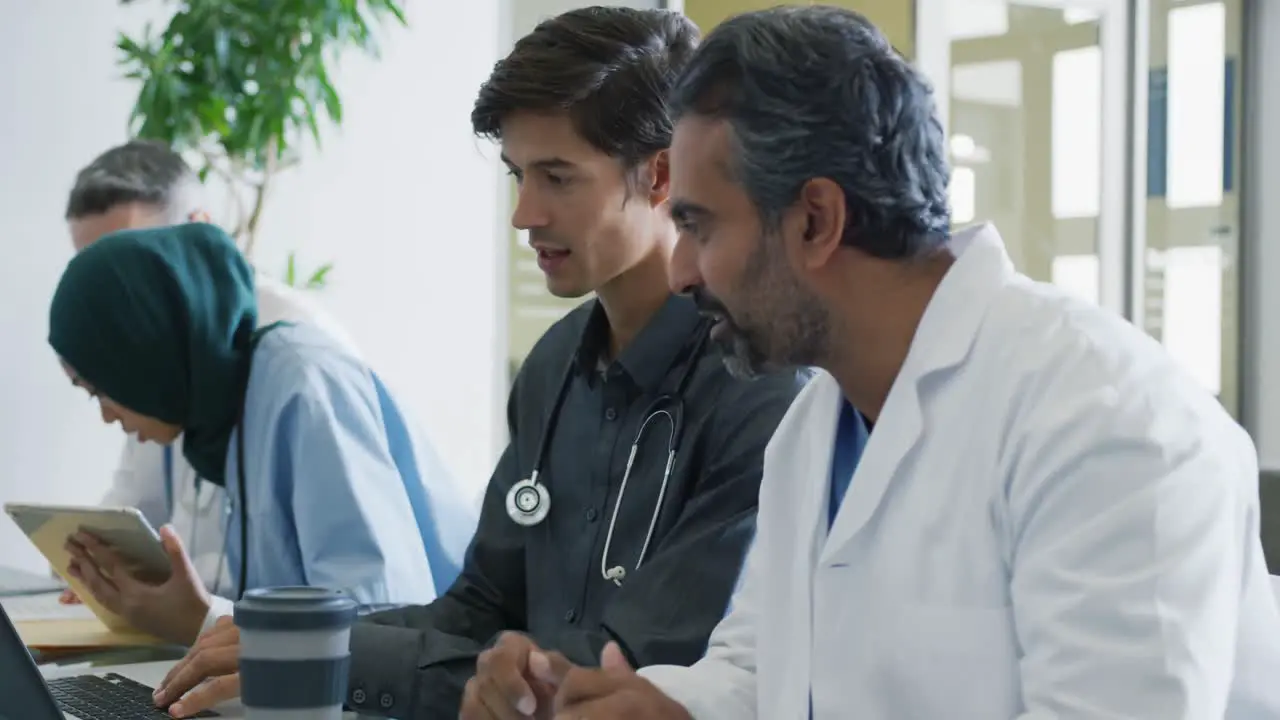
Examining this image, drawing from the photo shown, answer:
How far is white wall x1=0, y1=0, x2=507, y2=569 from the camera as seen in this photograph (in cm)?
433

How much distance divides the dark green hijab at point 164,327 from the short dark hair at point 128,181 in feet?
4.52

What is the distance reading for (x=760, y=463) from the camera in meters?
1.63

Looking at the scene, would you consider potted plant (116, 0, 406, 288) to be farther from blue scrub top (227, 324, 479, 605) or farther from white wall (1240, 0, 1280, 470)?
white wall (1240, 0, 1280, 470)

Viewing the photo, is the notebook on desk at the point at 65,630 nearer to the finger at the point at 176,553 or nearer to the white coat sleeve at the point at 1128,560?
the finger at the point at 176,553

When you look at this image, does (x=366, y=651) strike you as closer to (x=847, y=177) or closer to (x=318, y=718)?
(x=318, y=718)

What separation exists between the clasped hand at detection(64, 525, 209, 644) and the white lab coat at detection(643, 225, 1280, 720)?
2.61ft

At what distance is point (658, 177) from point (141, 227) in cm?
189

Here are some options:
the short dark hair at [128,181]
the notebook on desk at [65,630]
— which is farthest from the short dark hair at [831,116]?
the short dark hair at [128,181]

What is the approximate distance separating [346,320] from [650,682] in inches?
138

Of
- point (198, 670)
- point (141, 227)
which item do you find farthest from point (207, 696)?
point (141, 227)

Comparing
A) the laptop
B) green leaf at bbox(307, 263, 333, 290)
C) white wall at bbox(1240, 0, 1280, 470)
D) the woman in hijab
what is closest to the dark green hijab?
the woman in hijab

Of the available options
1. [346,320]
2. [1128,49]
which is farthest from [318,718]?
[1128,49]

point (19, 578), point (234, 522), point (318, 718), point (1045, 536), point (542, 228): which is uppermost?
point (542, 228)

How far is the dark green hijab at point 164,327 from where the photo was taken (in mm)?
2240
